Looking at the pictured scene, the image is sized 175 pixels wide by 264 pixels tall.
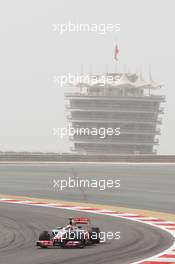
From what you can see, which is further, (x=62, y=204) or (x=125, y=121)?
(x=125, y=121)

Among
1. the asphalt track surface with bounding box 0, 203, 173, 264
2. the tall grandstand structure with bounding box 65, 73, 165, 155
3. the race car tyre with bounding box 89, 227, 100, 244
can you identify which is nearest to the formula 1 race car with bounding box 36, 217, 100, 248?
the asphalt track surface with bounding box 0, 203, 173, 264

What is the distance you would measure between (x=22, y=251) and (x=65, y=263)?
1976mm

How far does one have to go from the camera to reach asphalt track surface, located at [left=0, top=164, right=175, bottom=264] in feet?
49.3

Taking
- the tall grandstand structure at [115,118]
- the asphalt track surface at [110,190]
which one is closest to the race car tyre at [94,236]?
the asphalt track surface at [110,190]

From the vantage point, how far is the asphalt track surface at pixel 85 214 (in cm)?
1502

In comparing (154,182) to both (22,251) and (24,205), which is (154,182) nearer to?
(24,205)

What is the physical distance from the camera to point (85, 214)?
81.0ft

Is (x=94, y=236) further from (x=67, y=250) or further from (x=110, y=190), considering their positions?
(x=110, y=190)

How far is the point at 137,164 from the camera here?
6462cm

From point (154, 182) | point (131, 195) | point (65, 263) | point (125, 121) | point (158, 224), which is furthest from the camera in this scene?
point (125, 121)

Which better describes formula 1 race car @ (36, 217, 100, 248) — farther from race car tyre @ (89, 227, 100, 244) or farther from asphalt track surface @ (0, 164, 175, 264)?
race car tyre @ (89, 227, 100, 244)

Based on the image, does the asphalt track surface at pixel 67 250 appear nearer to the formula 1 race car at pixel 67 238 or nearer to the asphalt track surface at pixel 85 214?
the asphalt track surface at pixel 85 214

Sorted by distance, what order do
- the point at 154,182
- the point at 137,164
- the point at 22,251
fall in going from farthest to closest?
1. the point at 137,164
2. the point at 154,182
3. the point at 22,251

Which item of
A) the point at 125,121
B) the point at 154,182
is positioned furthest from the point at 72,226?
the point at 125,121
